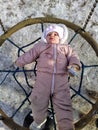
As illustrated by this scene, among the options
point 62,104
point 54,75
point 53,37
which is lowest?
point 62,104

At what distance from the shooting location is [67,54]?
1749 mm

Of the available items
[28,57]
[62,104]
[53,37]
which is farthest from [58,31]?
[62,104]

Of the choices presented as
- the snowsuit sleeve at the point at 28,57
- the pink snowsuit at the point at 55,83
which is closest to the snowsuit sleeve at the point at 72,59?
the pink snowsuit at the point at 55,83

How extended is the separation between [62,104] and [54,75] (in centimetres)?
12

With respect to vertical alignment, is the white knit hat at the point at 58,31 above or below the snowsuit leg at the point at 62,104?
above

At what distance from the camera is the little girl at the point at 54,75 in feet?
5.61

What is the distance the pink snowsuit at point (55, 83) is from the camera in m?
1.71

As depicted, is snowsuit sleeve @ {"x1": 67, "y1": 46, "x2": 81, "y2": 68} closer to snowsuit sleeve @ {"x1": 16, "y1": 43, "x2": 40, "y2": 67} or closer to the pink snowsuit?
the pink snowsuit

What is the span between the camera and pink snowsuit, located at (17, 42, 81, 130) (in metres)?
1.71

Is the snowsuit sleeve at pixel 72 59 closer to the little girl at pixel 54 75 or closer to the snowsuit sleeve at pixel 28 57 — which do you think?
the little girl at pixel 54 75

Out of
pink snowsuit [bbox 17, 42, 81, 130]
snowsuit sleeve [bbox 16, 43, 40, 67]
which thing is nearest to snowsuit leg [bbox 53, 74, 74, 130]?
pink snowsuit [bbox 17, 42, 81, 130]

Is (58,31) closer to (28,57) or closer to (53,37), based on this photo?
(53,37)

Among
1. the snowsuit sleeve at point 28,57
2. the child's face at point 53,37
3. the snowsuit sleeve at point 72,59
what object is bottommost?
the snowsuit sleeve at point 72,59

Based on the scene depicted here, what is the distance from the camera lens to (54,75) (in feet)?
5.63
